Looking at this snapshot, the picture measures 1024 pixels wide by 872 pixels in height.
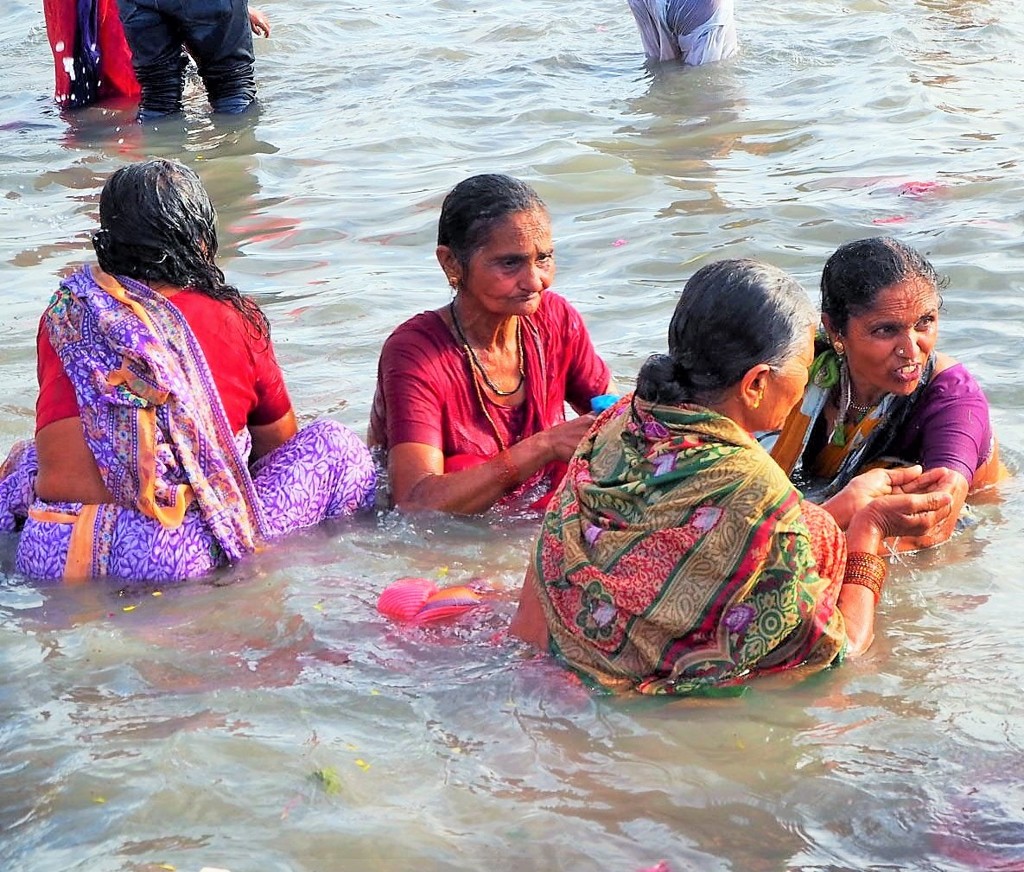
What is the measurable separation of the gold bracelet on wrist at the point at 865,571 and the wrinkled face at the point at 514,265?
140cm

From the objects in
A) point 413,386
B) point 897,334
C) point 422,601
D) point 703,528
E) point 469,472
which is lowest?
point 422,601

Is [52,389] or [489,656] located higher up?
[52,389]

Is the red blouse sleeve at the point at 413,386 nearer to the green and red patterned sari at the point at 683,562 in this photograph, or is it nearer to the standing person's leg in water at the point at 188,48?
the green and red patterned sari at the point at 683,562

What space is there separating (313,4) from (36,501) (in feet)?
36.4

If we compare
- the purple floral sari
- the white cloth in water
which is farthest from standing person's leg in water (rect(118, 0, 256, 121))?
the purple floral sari

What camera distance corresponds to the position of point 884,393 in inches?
174

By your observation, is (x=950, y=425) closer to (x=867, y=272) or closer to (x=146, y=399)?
(x=867, y=272)

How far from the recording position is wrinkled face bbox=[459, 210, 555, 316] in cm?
456

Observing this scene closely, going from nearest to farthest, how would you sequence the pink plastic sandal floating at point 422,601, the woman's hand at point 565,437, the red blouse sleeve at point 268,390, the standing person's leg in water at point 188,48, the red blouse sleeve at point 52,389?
the pink plastic sandal floating at point 422,601
the red blouse sleeve at point 52,389
the woman's hand at point 565,437
the red blouse sleeve at point 268,390
the standing person's leg in water at point 188,48

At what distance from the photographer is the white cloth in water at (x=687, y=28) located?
10.9m

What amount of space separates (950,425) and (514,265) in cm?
138

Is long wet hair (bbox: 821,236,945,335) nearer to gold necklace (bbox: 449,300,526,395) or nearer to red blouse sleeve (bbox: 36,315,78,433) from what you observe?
gold necklace (bbox: 449,300,526,395)

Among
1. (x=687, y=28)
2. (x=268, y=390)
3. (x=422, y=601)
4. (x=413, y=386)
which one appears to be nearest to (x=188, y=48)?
(x=687, y=28)

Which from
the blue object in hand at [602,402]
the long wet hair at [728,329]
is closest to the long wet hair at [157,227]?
the blue object in hand at [602,402]
